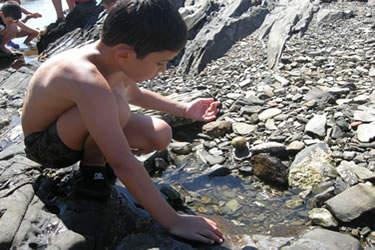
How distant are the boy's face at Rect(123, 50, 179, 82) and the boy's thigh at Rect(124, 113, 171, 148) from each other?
0.42 m

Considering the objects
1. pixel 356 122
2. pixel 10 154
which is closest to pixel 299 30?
pixel 356 122

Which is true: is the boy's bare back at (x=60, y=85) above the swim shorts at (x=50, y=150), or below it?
above

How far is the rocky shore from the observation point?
2049 millimetres

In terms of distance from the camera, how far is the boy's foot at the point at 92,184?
2242 mm

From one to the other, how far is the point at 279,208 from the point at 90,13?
298 inches

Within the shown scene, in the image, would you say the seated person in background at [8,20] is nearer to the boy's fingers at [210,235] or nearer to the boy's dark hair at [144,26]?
the boy's dark hair at [144,26]

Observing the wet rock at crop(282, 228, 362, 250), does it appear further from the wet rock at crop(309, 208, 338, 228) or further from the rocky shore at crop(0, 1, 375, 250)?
the wet rock at crop(309, 208, 338, 228)

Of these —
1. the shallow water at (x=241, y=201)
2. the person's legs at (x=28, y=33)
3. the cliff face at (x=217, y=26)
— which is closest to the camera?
the shallow water at (x=241, y=201)

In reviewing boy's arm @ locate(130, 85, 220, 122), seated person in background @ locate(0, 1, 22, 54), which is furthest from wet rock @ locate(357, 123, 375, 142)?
seated person in background @ locate(0, 1, 22, 54)

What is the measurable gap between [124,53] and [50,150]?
712 millimetres

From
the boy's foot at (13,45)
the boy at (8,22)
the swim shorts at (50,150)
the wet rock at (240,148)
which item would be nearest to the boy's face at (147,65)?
the swim shorts at (50,150)

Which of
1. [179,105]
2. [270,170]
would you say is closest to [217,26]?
[179,105]

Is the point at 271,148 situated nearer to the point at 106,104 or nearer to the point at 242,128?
the point at 242,128

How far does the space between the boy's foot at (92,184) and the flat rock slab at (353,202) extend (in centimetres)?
135
